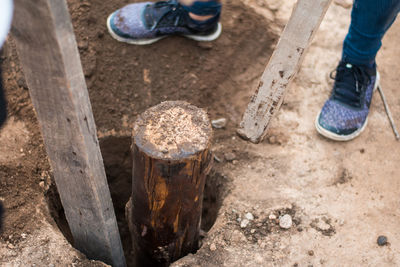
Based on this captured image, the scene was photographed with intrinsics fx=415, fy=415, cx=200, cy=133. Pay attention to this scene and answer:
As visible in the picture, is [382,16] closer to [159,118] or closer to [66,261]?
[159,118]

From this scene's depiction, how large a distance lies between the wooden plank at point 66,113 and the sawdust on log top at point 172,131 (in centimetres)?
20

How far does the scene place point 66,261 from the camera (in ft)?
5.92

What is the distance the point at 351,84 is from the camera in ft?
8.45

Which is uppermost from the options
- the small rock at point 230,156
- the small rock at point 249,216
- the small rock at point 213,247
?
the small rock at point 230,156

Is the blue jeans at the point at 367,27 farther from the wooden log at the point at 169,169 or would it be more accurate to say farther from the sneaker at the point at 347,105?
the wooden log at the point at 169,169

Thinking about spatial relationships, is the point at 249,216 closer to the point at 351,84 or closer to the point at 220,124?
the point at 220,124

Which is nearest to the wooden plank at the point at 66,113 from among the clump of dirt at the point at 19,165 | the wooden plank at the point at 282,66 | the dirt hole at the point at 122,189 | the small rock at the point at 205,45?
the clump of dirt at the point at 19,165

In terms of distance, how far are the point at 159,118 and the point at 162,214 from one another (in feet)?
1.38

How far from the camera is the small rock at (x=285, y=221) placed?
6.69 feet

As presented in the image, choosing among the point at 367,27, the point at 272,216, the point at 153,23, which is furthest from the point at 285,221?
the point at 153,23

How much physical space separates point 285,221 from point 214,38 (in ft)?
4.62

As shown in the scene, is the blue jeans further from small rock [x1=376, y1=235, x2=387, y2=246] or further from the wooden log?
the wooden log

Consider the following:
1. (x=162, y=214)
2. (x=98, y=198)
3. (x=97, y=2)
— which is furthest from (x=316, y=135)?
(x=97, y=2)

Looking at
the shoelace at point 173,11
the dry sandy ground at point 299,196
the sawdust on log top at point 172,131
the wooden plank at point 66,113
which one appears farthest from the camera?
the shoelace at point 173,11
